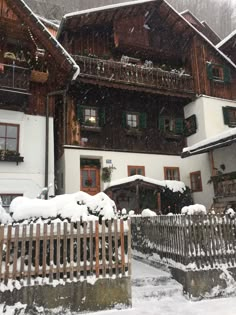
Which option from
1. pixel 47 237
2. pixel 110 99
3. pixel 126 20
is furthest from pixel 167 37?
pixel 47 237

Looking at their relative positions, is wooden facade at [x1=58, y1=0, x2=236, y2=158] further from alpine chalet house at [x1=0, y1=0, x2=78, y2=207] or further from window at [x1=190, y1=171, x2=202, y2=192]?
alpine chalet house at [x1=0, y1=0, x2=78, y2=207]

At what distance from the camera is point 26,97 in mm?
13508

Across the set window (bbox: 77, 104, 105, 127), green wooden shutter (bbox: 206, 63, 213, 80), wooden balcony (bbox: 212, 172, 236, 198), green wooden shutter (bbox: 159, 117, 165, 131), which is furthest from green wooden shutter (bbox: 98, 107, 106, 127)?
green wooden shutter (bbox: 206, 63, 213, 80)

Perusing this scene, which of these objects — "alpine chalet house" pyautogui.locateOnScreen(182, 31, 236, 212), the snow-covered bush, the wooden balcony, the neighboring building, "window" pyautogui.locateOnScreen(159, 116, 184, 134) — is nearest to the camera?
the snow-covered bush

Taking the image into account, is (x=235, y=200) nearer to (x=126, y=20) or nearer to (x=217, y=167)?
(x=217, y=167)

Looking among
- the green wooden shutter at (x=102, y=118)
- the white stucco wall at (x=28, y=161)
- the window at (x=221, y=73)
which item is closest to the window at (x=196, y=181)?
the green wooden shutter at (x=102, y=118)

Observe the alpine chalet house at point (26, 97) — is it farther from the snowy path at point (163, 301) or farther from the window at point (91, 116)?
the snowy path at point (163, 301)

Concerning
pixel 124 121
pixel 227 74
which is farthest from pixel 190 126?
pixel 227 74

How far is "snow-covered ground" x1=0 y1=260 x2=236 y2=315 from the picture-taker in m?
6.05

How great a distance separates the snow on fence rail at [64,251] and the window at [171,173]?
11.6 m

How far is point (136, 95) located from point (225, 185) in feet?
24.4

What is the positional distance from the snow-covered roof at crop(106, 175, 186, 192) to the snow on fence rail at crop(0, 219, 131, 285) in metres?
8.10

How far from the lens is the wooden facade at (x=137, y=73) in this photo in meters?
16.7

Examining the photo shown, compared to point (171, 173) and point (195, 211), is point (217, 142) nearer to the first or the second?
point (171, 173)
